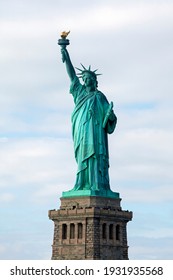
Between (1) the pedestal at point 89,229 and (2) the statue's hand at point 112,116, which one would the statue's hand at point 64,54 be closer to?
(2) the statue's hand at point 112,116

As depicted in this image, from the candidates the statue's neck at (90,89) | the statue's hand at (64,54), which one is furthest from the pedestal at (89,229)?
the statue's hand at (64,54)

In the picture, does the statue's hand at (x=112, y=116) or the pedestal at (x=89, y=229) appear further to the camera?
the statue's hand at (x=112, y=116)

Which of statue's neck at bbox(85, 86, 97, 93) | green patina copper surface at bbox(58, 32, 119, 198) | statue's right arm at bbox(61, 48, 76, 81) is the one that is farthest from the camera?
statue's right arm at bbox(61, 48, 76, 81)

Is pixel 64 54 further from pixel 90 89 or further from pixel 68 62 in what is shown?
pixel 90 89

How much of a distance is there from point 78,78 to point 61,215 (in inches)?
374

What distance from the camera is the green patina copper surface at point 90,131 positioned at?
233 feet

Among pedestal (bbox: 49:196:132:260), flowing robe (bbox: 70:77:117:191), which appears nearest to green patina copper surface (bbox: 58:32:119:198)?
flowing robe (bbox: 70:77:117:191)

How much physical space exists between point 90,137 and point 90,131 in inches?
16.5

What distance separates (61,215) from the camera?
71.1m

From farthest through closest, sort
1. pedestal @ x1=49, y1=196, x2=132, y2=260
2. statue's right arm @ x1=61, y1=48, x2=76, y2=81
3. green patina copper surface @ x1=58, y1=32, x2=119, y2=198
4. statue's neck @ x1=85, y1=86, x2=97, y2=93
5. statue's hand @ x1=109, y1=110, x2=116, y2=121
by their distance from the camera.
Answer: statue's right arm @ x1=61, y1=48, x2=76, y2=81 < statue's neck @ x1=85, y1=86, x2=97, y2=93 < statue's hand @ x1=109, y1=110, x2=116, y2=121 < green patina copper surface @ x1=58, y1=32, x2=119, y2=198 < pedestal @ x1=49, y1=196, x2=132, y2=260

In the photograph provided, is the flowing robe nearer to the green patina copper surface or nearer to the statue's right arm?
the green patina copper surface

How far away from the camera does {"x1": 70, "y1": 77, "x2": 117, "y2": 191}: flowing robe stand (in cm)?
7106
